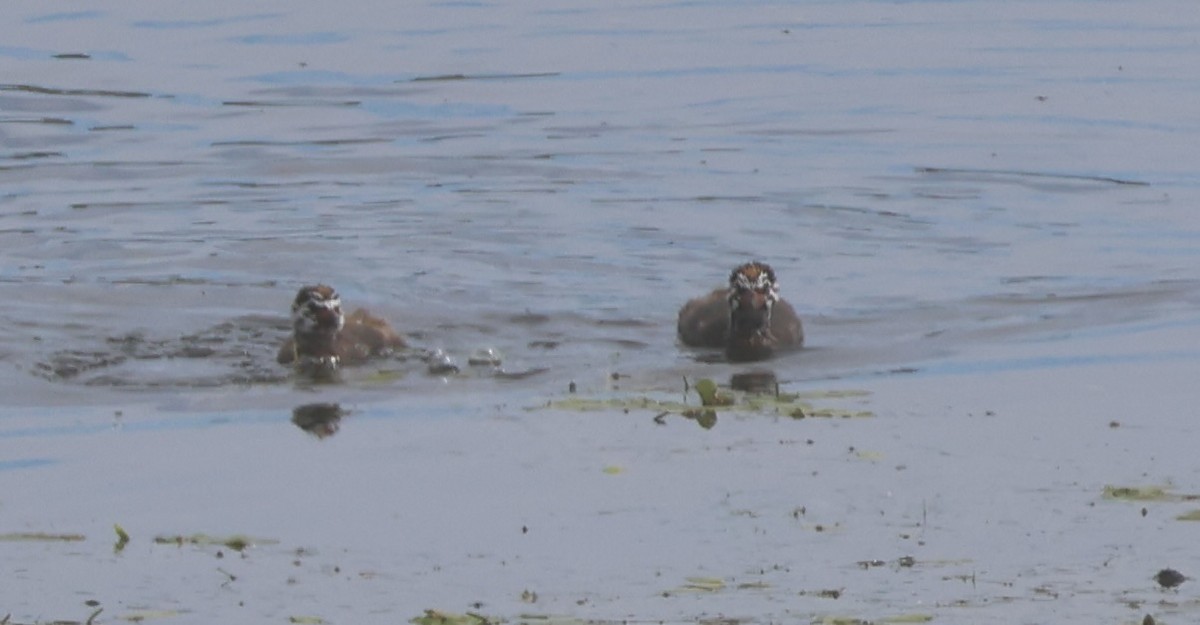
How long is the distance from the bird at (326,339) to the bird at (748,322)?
206cm

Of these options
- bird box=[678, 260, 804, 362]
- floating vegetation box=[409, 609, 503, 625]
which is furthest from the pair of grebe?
floating vegetation box=[409, 609, 503, 625]

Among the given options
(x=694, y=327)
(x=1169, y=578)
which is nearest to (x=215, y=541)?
(x=1169, y=578)

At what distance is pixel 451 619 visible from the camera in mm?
10430

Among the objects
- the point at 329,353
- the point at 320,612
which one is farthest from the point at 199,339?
the point at 320,612

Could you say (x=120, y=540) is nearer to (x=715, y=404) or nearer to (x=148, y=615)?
(x=148, y=615)

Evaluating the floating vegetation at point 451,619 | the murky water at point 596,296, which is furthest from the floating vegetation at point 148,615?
the floating vegetation at point 451,619

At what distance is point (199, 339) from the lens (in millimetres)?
18734

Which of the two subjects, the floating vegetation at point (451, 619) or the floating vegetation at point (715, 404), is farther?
the floating vegetation at point (715, 404)

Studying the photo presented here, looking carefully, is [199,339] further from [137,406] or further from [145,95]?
[145,95]

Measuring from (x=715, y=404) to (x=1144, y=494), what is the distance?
349 cm

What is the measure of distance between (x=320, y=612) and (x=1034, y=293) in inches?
401

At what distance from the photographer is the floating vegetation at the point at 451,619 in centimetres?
1039

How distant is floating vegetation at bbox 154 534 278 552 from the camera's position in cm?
1173

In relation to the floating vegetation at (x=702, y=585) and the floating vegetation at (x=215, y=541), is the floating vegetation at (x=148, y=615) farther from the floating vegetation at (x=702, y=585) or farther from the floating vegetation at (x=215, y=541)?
the floating vegetation at (x=702, y=585)
